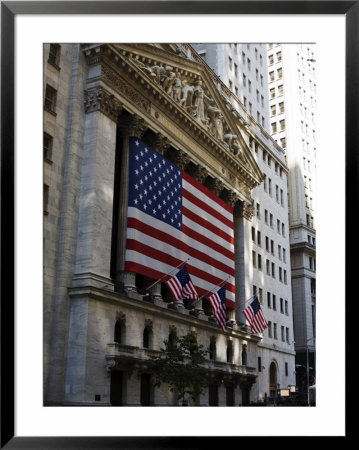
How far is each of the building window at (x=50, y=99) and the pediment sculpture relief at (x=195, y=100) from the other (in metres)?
7.30

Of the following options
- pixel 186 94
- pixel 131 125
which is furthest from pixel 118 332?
pixel 186 94

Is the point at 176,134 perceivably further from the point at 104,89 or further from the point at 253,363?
the point at 253,363

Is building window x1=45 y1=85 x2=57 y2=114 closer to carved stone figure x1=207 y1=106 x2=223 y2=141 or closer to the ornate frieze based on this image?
the ornate frieze

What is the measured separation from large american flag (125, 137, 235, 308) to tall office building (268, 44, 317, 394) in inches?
1064

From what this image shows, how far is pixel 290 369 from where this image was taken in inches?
2589

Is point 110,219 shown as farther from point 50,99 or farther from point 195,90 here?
point 195,90

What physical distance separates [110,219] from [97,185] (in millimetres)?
2148

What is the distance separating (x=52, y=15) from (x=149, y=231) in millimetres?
22221

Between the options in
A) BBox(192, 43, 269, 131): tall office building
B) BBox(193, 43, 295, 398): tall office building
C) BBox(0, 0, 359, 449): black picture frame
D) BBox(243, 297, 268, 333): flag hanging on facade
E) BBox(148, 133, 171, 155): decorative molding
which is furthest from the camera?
BBox(192, 43, 269, 131): tall office building

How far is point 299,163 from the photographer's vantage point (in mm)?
82375

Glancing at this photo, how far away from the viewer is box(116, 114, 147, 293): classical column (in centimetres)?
3519

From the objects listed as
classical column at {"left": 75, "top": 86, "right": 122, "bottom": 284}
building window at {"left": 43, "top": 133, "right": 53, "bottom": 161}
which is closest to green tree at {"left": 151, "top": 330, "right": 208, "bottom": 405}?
classical column at {"left": 75, "top": 86, "right": 122, "bottom": 284}

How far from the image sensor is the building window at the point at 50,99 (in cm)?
3152

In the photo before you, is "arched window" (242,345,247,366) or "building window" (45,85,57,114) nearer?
"building window" (45,85,57,114)
